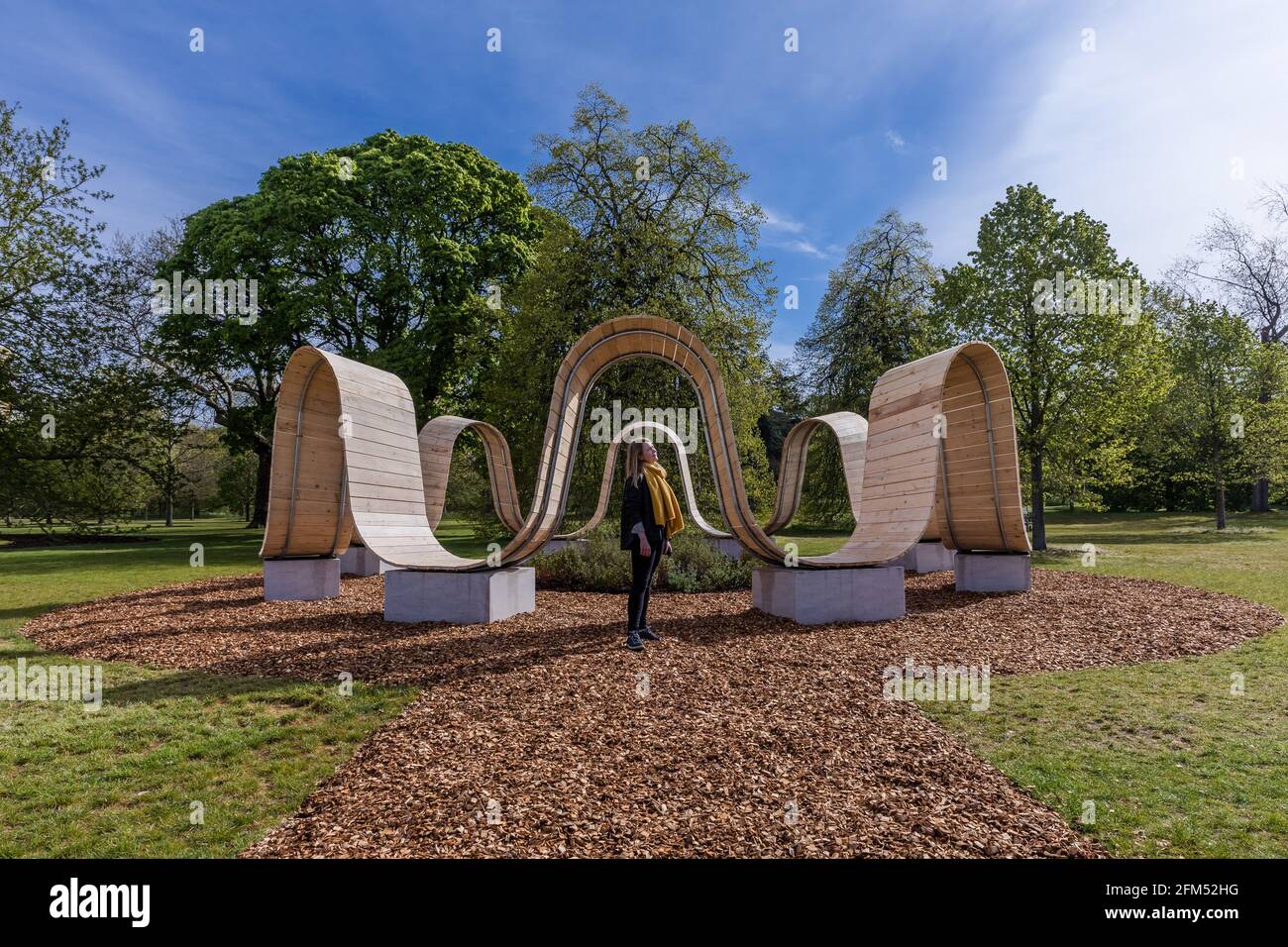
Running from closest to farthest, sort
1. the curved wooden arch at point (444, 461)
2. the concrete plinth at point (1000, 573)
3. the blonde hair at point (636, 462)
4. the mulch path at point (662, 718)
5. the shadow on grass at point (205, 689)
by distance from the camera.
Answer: the mulch path at point (662, 718) → the shadow on grass at point (205, 689) → the blonde hair at point (636, 462) → the concrete plinth at point (1000, 573) → the curved wooden arch at point (444, 461)

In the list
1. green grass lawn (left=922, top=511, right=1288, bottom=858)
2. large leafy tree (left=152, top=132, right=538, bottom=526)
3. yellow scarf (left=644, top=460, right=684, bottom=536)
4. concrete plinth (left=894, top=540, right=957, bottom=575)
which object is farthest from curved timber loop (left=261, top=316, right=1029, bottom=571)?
large leafy tree (left=152, top=132, right=538, bottom=526)

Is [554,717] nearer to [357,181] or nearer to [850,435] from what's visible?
[850,435]

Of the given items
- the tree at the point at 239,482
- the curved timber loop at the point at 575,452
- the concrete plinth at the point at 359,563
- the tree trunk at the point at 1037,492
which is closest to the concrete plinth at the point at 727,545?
the curved timber loop at the point at 575,452

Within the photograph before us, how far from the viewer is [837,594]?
8531 millimetres

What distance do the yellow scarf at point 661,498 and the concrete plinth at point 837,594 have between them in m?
2.28

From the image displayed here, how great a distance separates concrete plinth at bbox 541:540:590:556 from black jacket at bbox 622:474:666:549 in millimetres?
5826

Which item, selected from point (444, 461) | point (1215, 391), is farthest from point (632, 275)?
point (1215, 391)

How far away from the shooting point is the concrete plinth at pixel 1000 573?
10695 mm

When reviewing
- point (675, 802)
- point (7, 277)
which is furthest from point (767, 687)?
point (7, 277)

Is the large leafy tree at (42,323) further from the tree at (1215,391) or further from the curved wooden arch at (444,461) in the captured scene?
the tree at (1215,391)

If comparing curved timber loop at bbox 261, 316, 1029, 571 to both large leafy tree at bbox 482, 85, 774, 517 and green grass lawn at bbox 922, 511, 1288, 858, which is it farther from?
large leafy tree at bbox 482, 85, 774, 517

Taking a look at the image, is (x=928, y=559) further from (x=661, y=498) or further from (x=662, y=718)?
(x=662, y=718)

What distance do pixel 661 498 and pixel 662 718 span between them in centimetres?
253
